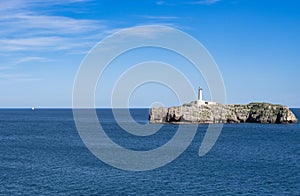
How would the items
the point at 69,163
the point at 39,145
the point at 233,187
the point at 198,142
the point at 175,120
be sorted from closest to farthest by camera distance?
the point at 233,187 → the point at 69,163 → the point at 39,145 → the point at 198,142 → the point at 175,120

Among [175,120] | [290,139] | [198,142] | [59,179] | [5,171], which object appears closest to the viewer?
[59,179]

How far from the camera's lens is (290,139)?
13225 cm

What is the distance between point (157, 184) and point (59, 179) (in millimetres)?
16010

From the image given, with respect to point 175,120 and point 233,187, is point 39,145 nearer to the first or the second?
point 233,187

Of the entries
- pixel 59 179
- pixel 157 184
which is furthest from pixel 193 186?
pixel 59 179

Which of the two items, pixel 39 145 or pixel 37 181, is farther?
pixel 39 145

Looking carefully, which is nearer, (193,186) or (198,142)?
(193,186)

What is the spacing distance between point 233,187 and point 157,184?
11561 millimetres

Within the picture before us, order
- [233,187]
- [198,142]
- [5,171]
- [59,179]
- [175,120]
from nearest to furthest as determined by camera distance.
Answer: [233,187], [59,179], [5,171], [198,142], [175,120]

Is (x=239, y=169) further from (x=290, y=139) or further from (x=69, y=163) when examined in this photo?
(x=290, y=139)

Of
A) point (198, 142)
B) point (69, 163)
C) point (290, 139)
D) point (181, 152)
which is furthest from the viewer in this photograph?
point (290, 139)

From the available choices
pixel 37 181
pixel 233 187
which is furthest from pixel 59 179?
pixel 233 187

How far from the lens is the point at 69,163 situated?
80875 mm

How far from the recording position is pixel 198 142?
403 feet
